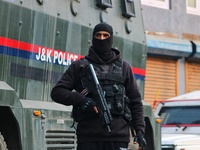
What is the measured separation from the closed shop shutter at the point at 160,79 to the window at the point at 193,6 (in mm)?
1800

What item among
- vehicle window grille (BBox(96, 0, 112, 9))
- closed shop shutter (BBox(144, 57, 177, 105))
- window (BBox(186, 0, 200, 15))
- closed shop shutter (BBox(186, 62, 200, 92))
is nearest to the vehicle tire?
vehicle window grille (BBox(96, 0, 112, 9))

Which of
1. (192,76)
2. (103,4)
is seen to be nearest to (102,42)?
(103,4)

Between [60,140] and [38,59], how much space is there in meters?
0.90

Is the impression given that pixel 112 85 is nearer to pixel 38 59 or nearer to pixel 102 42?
pixel 102 42

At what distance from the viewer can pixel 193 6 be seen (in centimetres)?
1964

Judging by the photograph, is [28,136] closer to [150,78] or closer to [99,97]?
[99,97]

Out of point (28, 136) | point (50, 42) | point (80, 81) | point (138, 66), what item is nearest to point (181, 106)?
point (138, 66)

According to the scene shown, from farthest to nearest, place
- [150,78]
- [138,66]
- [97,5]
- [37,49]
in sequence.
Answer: [150,78], [138,66], [97,5], [37,49]

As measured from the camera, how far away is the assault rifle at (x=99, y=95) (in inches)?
200

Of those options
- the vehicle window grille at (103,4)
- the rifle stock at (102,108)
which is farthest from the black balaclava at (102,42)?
the vehicle window grille at (103,4)

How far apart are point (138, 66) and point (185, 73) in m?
10.2

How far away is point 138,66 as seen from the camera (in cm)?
902

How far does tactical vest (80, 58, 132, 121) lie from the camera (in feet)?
17.4

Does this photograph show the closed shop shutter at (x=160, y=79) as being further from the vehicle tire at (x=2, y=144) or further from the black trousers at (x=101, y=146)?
the black trousers at (x=101, y=146)
